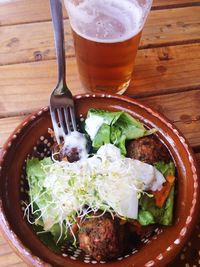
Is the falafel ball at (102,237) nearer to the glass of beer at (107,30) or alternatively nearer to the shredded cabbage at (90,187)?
the shredded cabbage at (90,187)

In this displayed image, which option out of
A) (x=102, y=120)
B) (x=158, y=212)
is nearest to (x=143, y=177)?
(x=158, y=212)

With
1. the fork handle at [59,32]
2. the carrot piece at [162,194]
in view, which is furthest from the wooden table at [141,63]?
the carrot piece at [162,194]

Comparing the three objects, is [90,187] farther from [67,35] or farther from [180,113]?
[67,35]

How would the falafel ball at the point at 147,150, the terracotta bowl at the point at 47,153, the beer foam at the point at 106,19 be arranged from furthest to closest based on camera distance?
the beer foam at the point at 106,19 → the falafel ball at the point at 147,150 → the terracotta bowl at the point at 47,153

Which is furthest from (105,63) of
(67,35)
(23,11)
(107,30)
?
(23,11)

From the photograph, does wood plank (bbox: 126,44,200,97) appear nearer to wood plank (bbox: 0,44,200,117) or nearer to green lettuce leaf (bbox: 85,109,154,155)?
wood plank (bbox: 0,44,200,117)

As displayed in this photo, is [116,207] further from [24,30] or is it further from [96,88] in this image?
[24,30]
